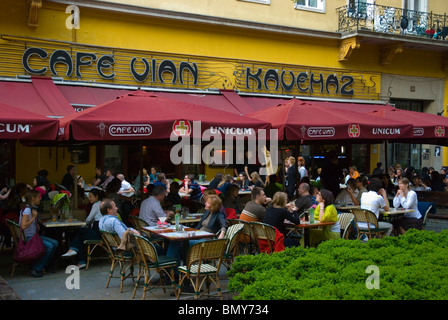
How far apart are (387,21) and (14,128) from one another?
16139 mm

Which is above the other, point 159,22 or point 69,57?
point 159,22

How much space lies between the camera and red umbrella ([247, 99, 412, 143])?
33.2 ft

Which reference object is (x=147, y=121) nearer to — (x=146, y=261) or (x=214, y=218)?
(x=214, y=218)

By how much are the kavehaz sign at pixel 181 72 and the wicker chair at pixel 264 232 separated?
8708 mm

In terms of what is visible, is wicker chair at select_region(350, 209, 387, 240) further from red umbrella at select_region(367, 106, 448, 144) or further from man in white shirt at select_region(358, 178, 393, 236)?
red umbrella at select_region(367, 106, 448, 144)

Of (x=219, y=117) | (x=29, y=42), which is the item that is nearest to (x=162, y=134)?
(x=219, y=117)

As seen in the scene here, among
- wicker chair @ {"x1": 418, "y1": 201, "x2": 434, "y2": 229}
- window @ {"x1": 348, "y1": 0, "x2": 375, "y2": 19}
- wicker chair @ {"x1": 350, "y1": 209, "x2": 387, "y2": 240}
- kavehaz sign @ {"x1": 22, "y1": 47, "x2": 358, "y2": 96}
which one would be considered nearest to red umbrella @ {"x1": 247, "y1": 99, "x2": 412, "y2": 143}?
wicker chair @ {"x1": 350, "y1": 209, "x2": 387, "y2": 240}

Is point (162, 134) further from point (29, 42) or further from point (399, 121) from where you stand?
point (29, 42)

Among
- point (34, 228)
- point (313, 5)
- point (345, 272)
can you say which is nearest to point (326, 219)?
point (345, 272)

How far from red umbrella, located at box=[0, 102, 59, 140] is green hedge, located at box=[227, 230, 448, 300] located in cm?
461

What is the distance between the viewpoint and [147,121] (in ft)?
28.2

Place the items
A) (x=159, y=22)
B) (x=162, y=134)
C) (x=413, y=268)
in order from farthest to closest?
(x=159, y=22) → (x=162, y=134) → (x=413, y=268)
